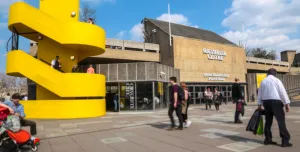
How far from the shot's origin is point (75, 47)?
15297 millimetres

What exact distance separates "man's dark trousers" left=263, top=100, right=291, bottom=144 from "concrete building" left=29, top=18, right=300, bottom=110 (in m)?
12.8

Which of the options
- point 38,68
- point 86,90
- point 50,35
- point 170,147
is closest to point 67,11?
point 50,35

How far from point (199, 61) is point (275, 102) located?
2512 cm

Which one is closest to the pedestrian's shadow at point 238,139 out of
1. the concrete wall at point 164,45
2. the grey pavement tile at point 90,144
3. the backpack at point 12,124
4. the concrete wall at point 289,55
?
the grey pavement tile at point 90,144

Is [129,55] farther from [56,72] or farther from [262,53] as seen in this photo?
[262,53]

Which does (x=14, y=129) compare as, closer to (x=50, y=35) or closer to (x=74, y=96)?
(x=74, y=96)

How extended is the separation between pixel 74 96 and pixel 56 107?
1141mm

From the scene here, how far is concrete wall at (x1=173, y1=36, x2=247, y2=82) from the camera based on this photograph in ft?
94.5

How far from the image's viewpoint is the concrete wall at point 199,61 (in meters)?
28.8

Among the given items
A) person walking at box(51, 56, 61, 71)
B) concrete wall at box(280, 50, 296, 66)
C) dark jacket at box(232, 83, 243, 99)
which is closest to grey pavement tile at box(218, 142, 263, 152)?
dark jacket at box(232, 83, 243, 99)

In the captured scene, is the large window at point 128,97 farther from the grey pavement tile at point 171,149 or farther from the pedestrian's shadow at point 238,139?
the grey pavement tile at point 171,149

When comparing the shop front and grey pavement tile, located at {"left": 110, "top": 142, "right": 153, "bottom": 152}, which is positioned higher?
the shop front

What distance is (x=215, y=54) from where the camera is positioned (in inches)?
1275

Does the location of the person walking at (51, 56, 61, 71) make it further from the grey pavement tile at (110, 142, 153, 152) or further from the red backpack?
the grey pavement tile at (110, 142, 153, 152)
